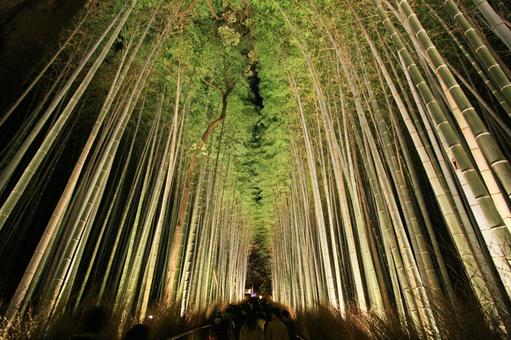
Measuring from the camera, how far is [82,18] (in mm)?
3252

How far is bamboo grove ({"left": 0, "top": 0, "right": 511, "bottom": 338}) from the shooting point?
177 centimetres

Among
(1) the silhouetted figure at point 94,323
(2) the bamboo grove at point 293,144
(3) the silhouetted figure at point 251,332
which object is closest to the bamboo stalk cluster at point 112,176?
(2) the bamboo grove at point 293,144

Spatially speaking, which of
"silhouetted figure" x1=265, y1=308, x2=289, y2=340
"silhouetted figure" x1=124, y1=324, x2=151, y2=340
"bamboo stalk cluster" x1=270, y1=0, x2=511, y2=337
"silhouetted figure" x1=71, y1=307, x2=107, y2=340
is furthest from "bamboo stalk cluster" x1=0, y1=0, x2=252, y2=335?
"bamboo stalk cluster" x1=270, y1=0, x2=511, y2=337

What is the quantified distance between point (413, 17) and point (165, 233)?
18.4 ft

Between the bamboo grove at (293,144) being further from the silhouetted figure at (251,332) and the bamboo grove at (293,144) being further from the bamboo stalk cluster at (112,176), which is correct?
the silhouetted figure at (251,332)

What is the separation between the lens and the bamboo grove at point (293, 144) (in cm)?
177

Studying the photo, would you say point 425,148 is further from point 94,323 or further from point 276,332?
point 94,323

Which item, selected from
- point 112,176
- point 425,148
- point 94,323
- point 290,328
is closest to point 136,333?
point 94,323

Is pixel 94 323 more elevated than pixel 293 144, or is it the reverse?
pixel 293 144

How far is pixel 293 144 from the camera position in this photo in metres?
5.38

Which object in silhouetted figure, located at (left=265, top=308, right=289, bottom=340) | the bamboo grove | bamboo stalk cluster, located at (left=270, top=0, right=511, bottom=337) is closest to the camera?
bamboo stalk cluster, located at (left=270, top=0, right=511, bottom=337)

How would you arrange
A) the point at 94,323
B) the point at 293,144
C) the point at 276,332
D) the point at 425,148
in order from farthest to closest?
1. the point at 293,144
2. the point at 276,332
3. the point at 425,148
4. the point at 94,323

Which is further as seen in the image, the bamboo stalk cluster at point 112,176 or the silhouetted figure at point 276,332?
the silhouetted figure at point 276,332

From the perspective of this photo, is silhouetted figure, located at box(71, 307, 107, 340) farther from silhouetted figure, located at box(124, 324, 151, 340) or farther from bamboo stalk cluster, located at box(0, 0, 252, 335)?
bamboo stalk cluster, located at box(0, 0, 252, 335)
